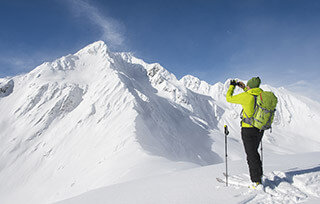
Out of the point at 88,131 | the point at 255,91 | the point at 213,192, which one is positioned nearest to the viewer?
the point at 213,192

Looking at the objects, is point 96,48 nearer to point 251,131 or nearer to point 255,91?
point 255,91

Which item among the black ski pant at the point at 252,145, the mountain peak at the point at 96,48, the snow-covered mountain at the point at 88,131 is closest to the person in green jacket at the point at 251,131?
the black ski pant at the point at 252,145

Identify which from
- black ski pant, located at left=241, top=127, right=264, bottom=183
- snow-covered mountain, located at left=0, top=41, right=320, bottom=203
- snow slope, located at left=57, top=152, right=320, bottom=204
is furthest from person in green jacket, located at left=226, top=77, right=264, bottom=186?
snow-covered mountain, located at left=0, top=41, right=320, bottom=203

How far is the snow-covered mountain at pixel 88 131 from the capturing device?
2911 cm

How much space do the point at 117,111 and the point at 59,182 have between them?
19.5 m

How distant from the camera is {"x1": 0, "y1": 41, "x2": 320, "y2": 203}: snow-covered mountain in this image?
29.1 metres

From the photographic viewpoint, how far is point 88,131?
46406mm

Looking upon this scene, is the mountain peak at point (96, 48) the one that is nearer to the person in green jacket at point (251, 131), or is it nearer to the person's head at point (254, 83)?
the person's head at point (254, 83)

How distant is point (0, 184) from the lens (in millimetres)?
41312

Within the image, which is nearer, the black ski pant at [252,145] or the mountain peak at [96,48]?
the black ski pant at [252,145]

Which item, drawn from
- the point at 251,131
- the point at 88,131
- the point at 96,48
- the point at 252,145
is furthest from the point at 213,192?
the point at 96,48

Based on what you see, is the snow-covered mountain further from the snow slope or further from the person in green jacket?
the person in green jacket

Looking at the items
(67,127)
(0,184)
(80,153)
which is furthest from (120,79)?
(0,184)

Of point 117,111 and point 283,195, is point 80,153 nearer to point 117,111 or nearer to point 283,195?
point 117,111
